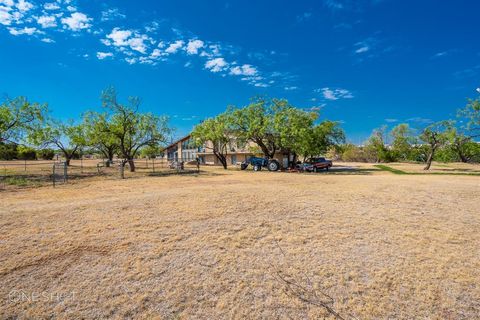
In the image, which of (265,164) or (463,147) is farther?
(463,147)

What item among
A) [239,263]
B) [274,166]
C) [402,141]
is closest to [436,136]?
[402,141]

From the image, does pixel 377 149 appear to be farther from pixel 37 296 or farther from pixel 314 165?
pixel 37 296

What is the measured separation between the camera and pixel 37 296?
3.21 m

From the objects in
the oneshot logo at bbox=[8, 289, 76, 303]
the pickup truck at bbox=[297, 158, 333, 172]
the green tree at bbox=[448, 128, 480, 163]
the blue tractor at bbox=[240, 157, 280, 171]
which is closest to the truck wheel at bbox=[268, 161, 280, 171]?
the blue tractor at bbox=[240, 157, 280, 171]

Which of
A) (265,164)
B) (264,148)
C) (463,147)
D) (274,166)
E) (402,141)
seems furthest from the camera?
(463,147)

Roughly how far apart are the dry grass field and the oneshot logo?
0.01m

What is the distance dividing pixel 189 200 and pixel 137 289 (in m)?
5.58

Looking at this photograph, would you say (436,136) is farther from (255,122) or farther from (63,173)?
(63,173)

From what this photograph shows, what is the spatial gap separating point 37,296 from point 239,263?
2.97 m

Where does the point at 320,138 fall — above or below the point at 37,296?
above

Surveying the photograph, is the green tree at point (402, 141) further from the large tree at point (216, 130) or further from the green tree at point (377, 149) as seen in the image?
the large tree at point (216, 130)

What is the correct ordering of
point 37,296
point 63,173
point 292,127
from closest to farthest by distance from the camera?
point 37,296 < point 63,173 < point 292,127

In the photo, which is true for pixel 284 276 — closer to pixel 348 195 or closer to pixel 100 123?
pixel 348 195

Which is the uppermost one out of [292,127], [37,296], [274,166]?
[292,127]
